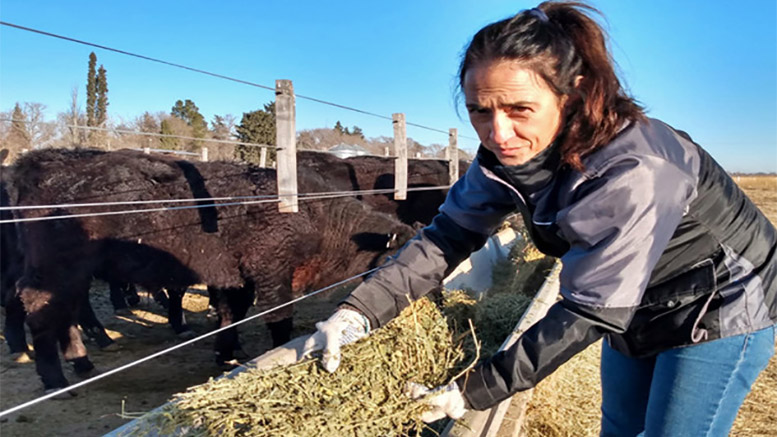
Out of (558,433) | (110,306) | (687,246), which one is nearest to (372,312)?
(687,246)

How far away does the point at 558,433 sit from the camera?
336 cm

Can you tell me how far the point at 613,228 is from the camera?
1.30 meters

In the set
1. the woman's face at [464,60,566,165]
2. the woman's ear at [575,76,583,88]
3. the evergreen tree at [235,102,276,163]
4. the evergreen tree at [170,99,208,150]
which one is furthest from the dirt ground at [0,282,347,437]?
the evergreen tree at [170,99,208,150]

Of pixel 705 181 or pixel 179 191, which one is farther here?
pixel 179 191

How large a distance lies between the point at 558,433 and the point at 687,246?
7.74ft

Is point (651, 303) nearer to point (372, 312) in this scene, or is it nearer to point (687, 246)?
point (687, 246)

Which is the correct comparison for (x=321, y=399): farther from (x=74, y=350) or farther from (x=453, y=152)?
(x=453, y=152)

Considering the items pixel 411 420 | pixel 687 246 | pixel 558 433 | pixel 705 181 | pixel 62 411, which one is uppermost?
pixel 705 181

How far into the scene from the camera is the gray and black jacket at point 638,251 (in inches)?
51.5

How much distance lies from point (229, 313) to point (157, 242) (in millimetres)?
1120

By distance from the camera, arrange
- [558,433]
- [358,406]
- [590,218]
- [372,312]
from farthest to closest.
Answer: [558,433] < [372,312] < [358,406] < [590,218]

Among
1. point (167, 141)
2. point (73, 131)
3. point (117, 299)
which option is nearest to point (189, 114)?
point (167, 141)

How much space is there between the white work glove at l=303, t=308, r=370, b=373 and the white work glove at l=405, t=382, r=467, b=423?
28 centimetres

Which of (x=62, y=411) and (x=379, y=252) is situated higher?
(x=379, y=252)
